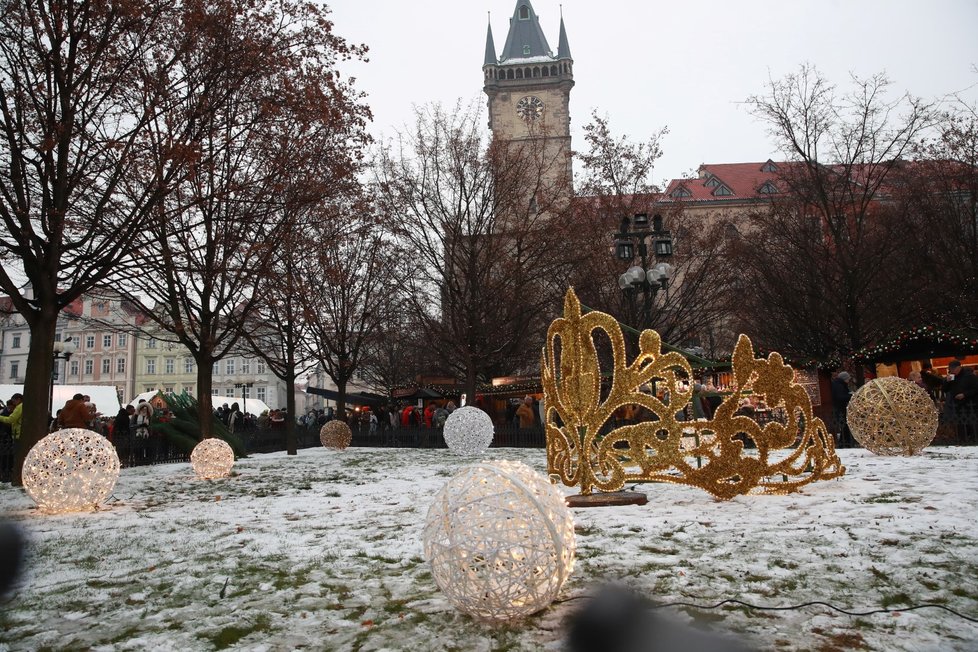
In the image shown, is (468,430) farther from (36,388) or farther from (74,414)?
(36,388)

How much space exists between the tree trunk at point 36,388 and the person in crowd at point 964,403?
17.5 metres

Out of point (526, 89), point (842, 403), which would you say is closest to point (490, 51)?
point (526, 89)

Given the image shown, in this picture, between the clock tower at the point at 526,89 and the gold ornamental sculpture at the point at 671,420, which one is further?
the clock tower at the point at 526,89

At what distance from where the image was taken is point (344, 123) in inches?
578

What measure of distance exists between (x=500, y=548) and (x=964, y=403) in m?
14.1

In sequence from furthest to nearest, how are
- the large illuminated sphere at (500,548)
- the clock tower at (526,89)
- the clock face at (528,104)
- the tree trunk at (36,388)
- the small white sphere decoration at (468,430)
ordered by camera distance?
the clock tower at (526,89) → the clock face at (528,104) → the small white sphere decoration at (468,430) → the tree trunk at (36,388) → the large illuminated sphere at (500,548)

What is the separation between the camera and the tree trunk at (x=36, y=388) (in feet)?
33.9

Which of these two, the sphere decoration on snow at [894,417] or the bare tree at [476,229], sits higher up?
the bare tree at [476,229]

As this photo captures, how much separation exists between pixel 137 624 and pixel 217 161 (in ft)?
44.4

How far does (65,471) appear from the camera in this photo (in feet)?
25.1

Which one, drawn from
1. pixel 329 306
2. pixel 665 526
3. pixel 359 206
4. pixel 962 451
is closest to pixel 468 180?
pixel 359 206

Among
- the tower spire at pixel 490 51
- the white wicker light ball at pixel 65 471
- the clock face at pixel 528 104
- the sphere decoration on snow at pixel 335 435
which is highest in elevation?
the tower spire at pixel 490 51

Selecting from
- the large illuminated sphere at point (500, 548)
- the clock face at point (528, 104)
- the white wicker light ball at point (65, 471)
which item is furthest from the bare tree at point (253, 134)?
the clock face at point (528, 104)

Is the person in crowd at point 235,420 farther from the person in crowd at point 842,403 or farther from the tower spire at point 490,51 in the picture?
the tower spire at point 490,51
